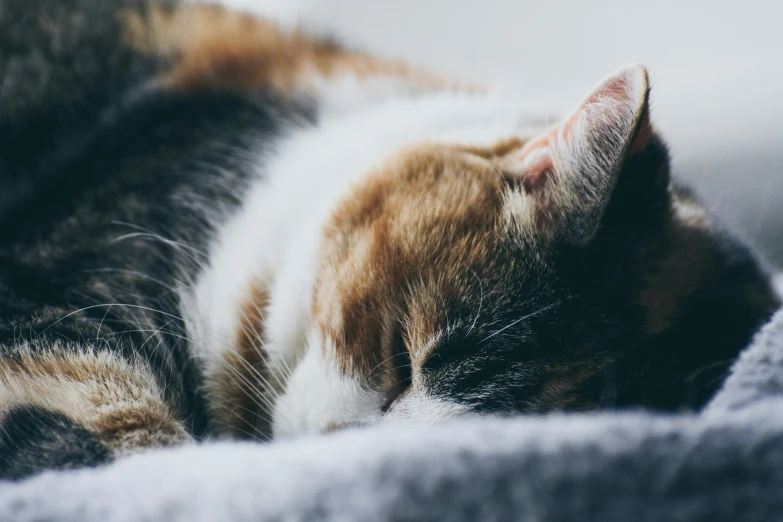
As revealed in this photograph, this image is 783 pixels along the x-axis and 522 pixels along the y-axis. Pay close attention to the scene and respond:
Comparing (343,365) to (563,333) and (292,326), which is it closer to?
(292,326)

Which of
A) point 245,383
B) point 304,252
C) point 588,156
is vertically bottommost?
point 245,383

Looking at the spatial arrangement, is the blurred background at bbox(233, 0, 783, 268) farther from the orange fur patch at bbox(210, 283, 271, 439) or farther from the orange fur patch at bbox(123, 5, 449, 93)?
the orange fur patch at bbox(210, 283, 271, 439)

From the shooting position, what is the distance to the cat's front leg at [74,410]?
23.1 inches

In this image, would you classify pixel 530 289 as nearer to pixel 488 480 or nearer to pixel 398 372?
pixel 398 372

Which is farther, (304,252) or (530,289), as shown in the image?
(304,252)

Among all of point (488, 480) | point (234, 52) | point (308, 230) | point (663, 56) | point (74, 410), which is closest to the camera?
point (488, 480)

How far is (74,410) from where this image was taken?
648mm

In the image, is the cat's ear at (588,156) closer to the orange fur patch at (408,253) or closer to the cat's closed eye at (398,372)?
the orange fur patch at (408,253)

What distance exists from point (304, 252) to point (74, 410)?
35 cm

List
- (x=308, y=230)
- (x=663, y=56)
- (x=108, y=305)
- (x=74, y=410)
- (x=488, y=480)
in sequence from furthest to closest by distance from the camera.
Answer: (x=663, y=56) < (x=308, y=230) < (x=108, y=305) < (x=74, y=410) < (x=488, y=480)

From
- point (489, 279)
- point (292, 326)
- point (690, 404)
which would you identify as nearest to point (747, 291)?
point (690, 404)

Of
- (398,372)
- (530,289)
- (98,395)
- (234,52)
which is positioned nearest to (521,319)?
(530,289)

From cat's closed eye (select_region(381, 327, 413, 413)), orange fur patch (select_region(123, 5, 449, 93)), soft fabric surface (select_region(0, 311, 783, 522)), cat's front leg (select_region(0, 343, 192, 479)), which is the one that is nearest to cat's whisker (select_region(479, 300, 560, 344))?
cat's closed eye (select_region(381, 327, 413, 413))

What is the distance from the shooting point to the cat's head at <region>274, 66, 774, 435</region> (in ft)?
2.09
